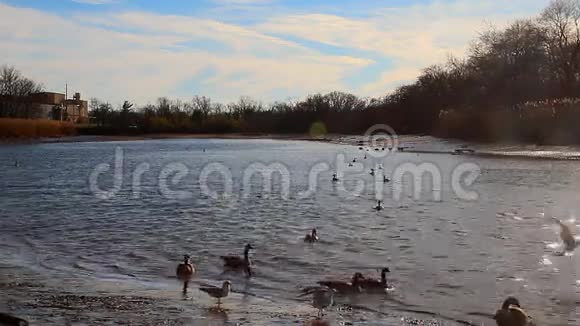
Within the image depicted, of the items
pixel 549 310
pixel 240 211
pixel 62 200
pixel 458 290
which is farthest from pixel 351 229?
pixel 62 200

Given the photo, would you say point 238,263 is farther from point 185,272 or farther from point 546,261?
point 546,261

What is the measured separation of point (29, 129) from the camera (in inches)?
3391

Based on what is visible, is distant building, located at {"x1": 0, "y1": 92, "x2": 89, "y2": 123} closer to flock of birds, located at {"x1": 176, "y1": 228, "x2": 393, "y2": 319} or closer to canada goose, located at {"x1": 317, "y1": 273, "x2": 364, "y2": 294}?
flock of birds, located at {"x1": 176, "y1": 228, "x2": 393, "y2": 319}

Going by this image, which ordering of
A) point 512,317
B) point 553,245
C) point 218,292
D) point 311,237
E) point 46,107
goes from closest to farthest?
point 512,317
point 218,292
point 553,245
point 311,237
point 46,107

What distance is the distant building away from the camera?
10288 centimetres

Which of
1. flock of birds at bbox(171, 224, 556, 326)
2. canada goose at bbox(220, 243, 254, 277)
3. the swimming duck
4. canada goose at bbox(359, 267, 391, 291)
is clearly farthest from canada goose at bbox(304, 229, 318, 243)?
the swimming duck

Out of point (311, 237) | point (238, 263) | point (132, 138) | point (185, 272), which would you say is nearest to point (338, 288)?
point (238, 263)

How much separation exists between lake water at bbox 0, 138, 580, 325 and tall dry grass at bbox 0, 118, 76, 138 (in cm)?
6016

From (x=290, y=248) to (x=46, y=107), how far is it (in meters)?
124

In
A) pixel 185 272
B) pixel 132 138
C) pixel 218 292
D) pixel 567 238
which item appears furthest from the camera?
pixel 132 138

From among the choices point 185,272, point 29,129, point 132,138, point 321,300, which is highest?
point 29,129

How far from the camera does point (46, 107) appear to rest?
5054 inches

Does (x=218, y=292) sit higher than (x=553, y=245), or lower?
lower

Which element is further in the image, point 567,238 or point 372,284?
point 567,238
